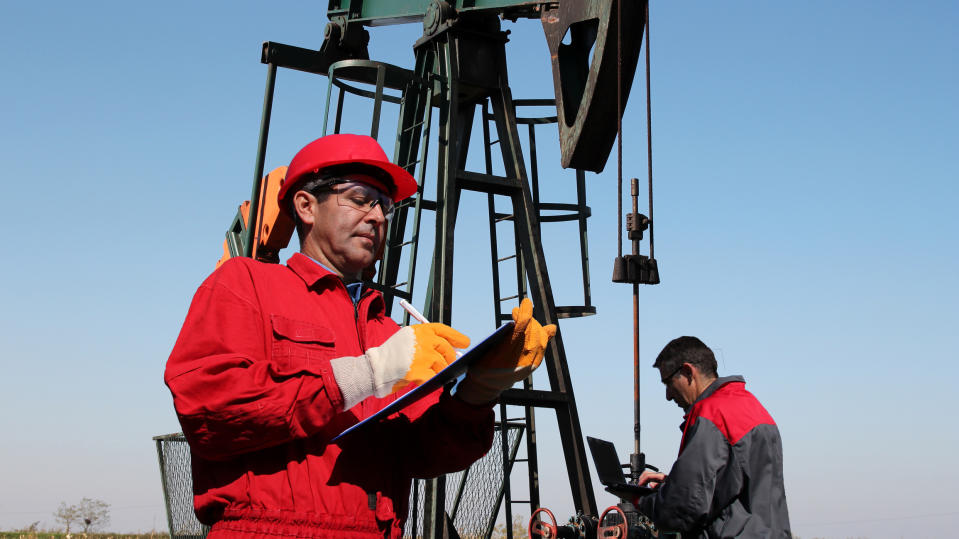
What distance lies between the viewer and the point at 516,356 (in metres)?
2.61

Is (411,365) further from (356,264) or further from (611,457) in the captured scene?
(611,457)

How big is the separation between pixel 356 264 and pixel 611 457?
8.86 feet

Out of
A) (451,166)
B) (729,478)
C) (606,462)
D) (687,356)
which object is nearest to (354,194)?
(729,478)

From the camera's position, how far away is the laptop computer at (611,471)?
5121 mm

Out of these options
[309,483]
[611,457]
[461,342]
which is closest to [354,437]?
[309,483]

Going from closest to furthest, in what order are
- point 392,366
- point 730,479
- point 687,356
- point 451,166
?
point 392,366 < point 730,479 < point 687,356 < point 451,166

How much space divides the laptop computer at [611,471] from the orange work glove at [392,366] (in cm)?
276

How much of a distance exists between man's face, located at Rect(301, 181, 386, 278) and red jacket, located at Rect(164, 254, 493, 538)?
3.3 inches

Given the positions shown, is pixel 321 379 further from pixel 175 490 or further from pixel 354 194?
pixel 175 490

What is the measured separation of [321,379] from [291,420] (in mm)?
125

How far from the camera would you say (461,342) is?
272cm

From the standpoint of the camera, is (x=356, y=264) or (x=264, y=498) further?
(x=356, y=264)

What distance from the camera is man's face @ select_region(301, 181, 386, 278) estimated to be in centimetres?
298

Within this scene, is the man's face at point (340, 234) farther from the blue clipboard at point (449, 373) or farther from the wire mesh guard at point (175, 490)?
the wire mesh guard at point (175, 490)
